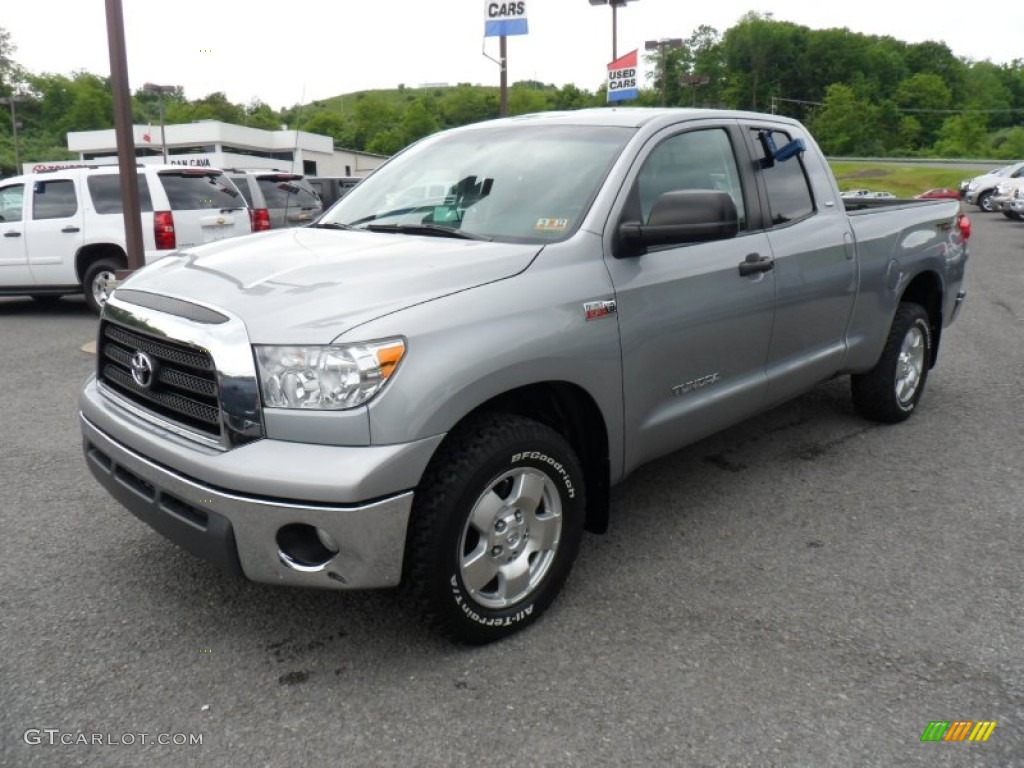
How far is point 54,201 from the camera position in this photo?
10602mm

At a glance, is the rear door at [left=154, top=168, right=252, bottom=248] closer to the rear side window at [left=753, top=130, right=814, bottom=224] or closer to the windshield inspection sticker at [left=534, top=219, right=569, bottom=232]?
the rear side window at [left=753, top=130, right=814, bottom=224]

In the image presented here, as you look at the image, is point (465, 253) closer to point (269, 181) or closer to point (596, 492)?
point (596, 492)

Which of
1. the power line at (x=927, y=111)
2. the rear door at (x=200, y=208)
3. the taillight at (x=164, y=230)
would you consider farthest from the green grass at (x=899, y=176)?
the power line at (x=927, y=111)

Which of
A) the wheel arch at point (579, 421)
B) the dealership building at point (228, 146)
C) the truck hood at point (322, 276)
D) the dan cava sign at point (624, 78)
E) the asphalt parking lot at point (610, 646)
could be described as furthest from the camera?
the dealership building at point (228, 146)

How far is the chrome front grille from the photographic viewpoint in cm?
277

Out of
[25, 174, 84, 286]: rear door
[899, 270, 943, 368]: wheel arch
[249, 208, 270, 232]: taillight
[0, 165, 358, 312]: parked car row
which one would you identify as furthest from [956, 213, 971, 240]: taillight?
[25, 174, 84, 286]: rear door

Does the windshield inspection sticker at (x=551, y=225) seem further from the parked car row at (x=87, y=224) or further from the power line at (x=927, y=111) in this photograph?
the power line at (x=927, y=111)

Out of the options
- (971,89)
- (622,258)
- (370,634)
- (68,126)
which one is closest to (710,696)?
(370,634)

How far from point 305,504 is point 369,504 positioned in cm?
18

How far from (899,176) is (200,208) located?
159 feet

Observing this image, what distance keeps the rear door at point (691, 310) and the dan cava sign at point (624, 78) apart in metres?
13.6

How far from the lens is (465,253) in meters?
3.18

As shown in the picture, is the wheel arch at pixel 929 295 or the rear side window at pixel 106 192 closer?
the wheel arch at pixel 929 295

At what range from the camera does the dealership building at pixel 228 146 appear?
60.6 m
